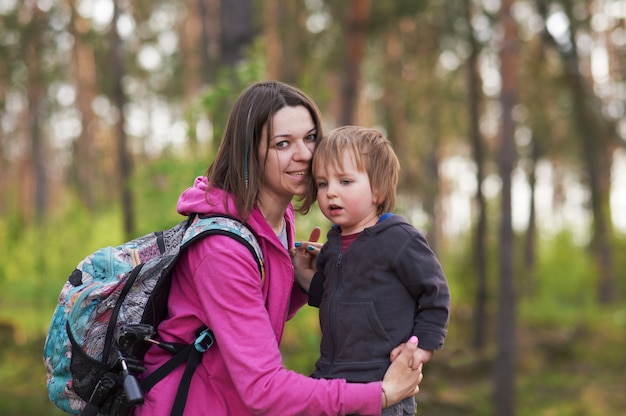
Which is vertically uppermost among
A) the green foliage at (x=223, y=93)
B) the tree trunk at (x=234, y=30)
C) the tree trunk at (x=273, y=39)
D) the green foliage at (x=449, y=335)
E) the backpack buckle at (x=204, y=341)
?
the tree trunk at (x=273, y=39)

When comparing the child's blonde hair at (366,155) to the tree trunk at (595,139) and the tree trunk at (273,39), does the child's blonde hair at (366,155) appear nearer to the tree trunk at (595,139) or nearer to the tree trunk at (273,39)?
the tree trunk at (595,139)

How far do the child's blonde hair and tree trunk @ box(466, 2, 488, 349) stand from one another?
1080 centimetres

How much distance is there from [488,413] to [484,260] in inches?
135

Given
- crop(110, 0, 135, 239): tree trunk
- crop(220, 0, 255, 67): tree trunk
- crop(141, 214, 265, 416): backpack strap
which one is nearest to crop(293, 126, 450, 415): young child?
crop(141, 214, 265, 416): backpack strap

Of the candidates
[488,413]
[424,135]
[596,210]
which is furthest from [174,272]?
[424,135]

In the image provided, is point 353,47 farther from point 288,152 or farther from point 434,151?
point 434,151

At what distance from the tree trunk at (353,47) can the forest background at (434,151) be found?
0.13 feet

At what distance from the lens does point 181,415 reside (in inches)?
89.0

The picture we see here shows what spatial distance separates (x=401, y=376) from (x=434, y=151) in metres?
22.8

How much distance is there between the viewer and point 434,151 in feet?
80.7

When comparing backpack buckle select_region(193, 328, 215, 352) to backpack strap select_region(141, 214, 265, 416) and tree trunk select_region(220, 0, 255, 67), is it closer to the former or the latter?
backpack strap select_region(141, 214, 265, 416)

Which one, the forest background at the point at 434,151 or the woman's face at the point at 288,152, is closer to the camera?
the woman's face at the point at 288,152

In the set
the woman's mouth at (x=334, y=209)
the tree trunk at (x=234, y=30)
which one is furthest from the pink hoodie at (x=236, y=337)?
the tree trunk at (x=234, y=30)

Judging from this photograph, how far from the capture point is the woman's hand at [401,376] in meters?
2.26
